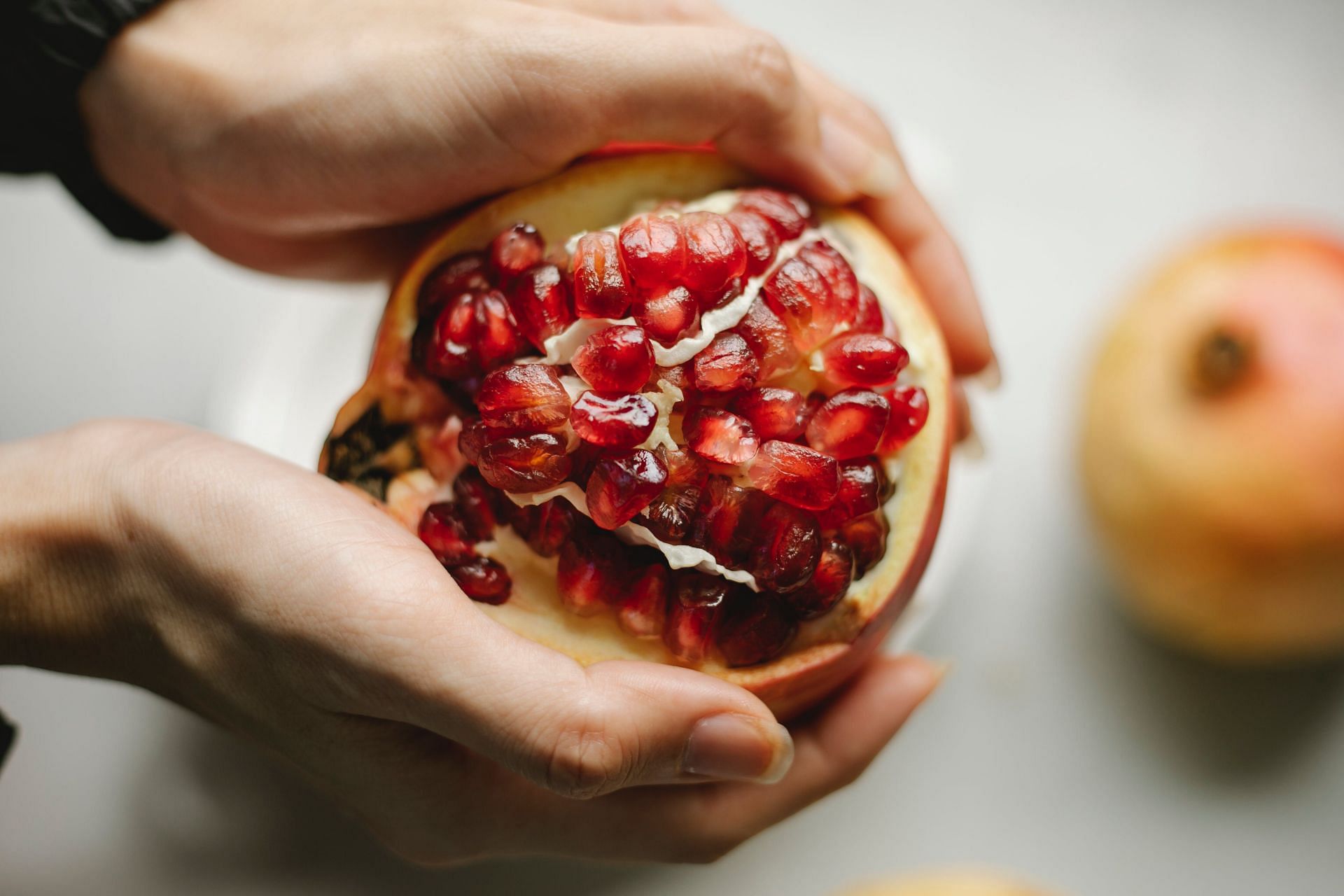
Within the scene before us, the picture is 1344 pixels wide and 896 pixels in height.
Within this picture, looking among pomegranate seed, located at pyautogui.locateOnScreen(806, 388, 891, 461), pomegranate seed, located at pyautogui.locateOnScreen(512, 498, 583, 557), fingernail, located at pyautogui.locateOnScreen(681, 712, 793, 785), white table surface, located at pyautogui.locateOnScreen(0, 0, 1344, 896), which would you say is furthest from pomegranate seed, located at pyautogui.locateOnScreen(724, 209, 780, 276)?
white table surface, located at pyautogui.locateOnScreen(0, 0, 1344, 896)

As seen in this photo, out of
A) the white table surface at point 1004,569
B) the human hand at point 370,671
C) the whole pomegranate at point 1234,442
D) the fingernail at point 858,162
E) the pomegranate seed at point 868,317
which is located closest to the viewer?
the human hand at point 370,671

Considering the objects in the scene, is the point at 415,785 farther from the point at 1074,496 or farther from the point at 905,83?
the point at 905,83

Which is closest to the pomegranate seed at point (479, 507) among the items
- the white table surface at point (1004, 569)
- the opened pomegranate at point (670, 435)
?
the opened pomegranate at point (670, 435)

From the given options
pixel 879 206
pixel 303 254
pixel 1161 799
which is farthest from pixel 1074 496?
pixel 303 254

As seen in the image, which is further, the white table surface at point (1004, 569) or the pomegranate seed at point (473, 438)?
the white table surface at point (1004, 569)

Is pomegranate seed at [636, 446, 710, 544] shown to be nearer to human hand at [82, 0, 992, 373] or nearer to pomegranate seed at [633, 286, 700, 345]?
pomegranate seed at [633, 286, 700, 345]

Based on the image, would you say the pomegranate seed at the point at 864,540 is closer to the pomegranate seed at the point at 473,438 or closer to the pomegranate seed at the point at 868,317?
the pomegranate seed at the point at 868,317

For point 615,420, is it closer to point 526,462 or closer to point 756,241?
point 526,462

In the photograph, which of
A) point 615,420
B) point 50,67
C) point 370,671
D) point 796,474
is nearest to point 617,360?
point 615,420
